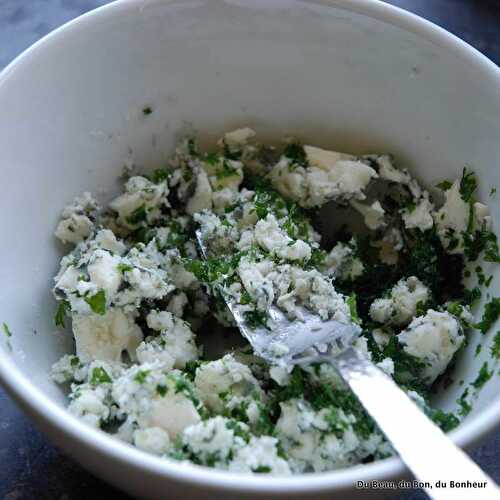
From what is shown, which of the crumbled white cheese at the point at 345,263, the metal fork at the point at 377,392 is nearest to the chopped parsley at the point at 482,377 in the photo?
the metal fork at the point at 377,392

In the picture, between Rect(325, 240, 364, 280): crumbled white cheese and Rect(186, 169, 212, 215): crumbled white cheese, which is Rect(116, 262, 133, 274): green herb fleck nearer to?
Rect(186, 169, 212, 215): crumbled white cheese

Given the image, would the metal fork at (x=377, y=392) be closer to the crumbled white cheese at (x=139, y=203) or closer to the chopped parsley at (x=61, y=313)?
the crumbled white cheese at (x=139, y=203)

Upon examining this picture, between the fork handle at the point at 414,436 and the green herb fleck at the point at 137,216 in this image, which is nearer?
the fork handle at the point at 414,436

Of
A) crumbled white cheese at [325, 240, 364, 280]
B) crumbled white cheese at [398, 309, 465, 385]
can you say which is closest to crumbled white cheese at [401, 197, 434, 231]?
crumbled white cheese at [325, 240, 364, 280]

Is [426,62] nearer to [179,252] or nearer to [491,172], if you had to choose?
[491,172]

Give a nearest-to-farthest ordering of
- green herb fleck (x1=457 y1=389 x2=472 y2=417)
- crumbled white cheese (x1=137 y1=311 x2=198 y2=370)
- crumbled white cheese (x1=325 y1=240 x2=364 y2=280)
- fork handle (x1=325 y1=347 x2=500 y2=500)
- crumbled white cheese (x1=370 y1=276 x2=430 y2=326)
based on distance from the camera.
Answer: fork handle (x1=325 y1=347 x2=500 y2=500)
green herb fleck (x1=457 y1=389 x2=472 y2=417)
crumbled white cheese (x1=137 y1=311 x2=198 y2=370)
crumbled white cheese (x1=370 y1=276 x2=430 y2=326)
crumbled white cheese (x1=325 y1=240 x2=364 y2=280)

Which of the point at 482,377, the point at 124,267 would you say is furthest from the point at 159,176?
the point at 482,377
